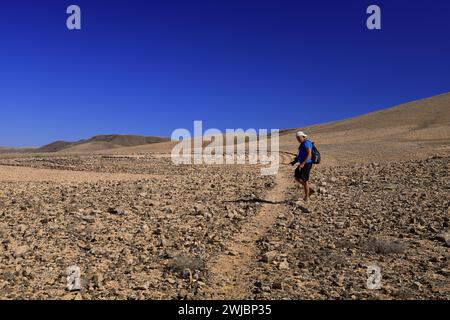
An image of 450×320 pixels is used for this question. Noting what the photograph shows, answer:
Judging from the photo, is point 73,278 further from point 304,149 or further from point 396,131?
point 396,131

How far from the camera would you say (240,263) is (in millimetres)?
6723

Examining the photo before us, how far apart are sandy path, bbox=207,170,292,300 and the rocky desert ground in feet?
0.07

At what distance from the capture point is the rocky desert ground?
5.66 m

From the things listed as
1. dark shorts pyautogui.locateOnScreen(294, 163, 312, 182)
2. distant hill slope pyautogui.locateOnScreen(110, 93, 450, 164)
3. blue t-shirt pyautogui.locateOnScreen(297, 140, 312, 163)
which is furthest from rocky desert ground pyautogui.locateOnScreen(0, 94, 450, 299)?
distant hill slope pyautogui.locateOnScreen(110, 93, 450, 164)

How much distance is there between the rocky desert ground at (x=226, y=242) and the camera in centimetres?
566

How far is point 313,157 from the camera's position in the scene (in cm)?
1173

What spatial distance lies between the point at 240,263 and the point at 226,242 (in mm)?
1046

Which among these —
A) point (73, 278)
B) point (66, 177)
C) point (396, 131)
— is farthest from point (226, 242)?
point (396, 131)

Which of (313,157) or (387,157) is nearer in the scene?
(313,157)

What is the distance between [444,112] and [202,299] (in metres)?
64.3

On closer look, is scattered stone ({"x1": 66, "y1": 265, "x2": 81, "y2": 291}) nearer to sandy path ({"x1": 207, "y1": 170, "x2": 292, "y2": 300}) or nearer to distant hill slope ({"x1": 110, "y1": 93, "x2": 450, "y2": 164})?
sandy path ({"x1": 207, "y1": 170, "x2": 292, "y2": 300})

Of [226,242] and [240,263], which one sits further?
[226,242]
